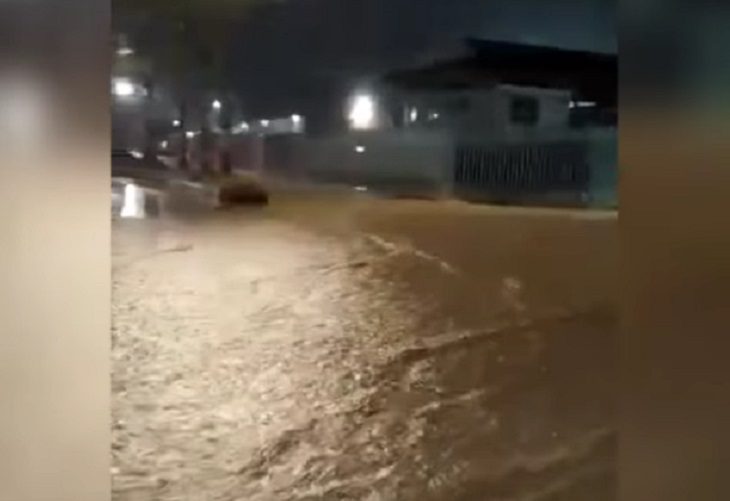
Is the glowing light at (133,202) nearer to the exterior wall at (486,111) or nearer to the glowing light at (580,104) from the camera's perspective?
the exterior wall at (486,111)

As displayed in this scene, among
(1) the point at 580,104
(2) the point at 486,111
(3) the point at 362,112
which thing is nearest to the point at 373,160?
(3) the point at 362,112

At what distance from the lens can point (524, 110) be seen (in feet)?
5.49

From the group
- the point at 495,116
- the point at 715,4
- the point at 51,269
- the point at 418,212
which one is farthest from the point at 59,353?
the point at 715,4

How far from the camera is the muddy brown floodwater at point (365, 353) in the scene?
1516mm

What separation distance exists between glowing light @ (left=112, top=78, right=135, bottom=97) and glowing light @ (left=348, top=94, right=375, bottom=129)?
0.94 feet

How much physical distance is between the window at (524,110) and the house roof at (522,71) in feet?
0.08

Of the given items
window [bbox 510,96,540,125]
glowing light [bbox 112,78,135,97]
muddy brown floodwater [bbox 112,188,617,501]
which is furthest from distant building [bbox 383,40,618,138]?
glowing light [bbox 112,78,135,97]

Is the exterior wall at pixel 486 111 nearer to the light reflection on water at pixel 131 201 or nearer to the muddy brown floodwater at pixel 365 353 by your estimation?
the muddy brown floodwater at pixel 365 353

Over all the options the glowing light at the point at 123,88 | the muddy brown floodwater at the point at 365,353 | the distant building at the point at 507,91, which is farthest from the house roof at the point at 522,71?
the glowing light at the point at 123,88

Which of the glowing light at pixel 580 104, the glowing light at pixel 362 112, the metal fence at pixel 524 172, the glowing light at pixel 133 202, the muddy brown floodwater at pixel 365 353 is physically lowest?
the muddy brown floodwater at pixel 365 353

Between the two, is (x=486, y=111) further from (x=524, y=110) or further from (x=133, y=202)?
(x=133, y=202)

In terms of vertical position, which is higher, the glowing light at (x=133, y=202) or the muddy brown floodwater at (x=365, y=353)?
the glowing light at (x=133, y=202)

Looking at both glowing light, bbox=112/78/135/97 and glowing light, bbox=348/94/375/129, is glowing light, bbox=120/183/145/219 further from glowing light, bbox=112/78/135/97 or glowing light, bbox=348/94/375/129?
glowing light, bbox=348/94/375/129

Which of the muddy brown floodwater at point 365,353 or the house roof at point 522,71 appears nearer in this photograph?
the muddy brown floodwater at point 365,353
